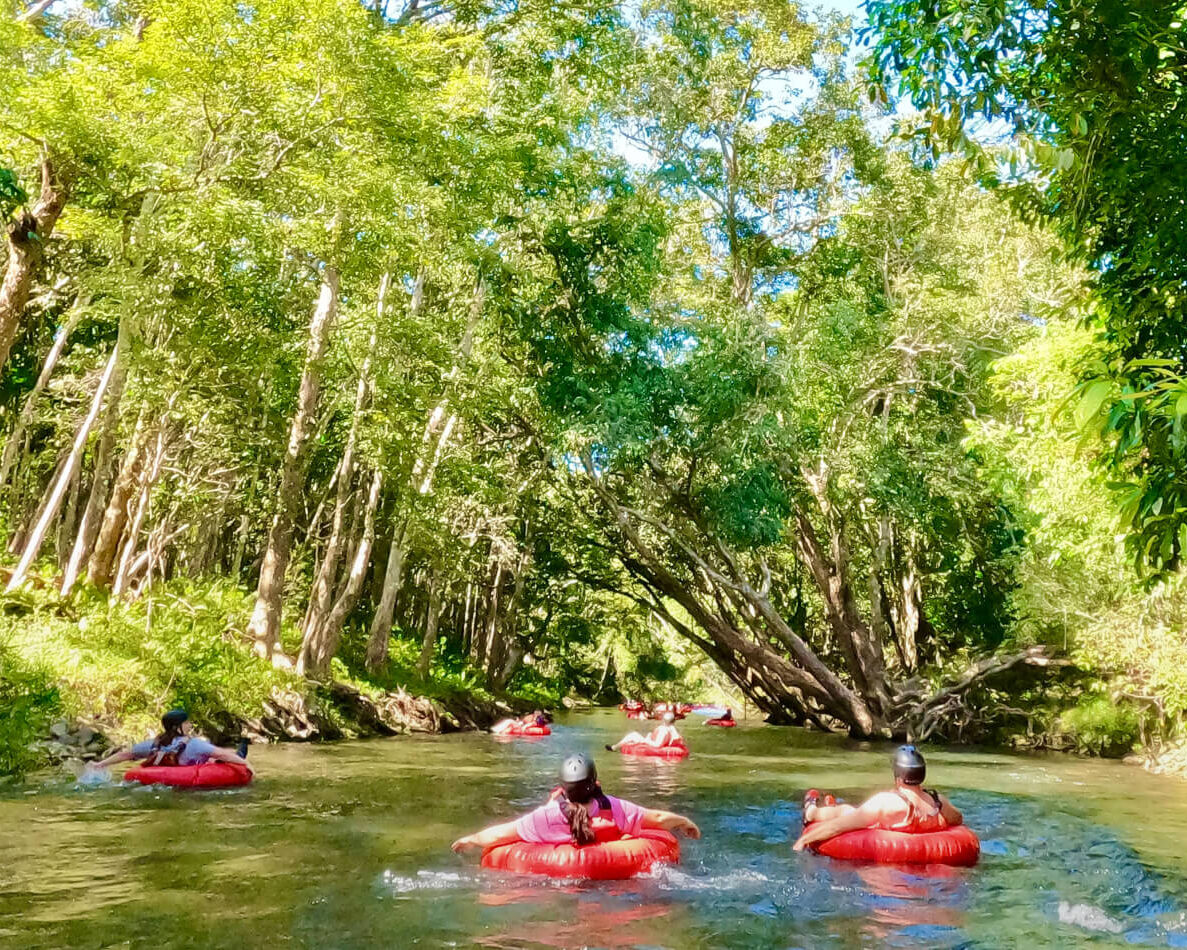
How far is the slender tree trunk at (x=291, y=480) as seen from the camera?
55.9ft

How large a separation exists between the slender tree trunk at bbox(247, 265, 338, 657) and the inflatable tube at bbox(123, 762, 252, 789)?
7.14 metres

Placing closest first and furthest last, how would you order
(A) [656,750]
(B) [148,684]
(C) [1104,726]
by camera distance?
1. (B) [148,684]
2. (A) [656,750]
3. (C) [1104,726]

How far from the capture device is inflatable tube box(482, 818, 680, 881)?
22.5 feet

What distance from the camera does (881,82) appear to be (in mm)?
5910

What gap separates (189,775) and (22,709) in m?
1.92

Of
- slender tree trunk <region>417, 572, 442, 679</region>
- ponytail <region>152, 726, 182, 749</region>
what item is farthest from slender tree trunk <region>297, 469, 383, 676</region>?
ponytail <region>152, 726, 182, 749</region>

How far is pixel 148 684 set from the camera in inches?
534

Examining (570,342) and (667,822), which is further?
→ (570,342)

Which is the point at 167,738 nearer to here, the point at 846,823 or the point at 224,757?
the point at 224,757

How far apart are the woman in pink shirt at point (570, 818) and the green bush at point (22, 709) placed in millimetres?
5715

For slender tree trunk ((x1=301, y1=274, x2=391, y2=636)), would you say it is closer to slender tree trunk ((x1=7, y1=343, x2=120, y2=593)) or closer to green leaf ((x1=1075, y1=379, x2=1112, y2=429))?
slender tree trunk ((x1=7, y1=343, x2=120, y2=593))

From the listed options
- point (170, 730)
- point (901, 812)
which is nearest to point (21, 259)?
point (170, 730)

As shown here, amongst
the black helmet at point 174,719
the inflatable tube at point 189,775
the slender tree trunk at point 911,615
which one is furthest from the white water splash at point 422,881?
the slender tree trunk at point 911,615

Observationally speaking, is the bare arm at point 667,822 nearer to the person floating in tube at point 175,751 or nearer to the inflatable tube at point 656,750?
the person floating in tube at point 175,751
